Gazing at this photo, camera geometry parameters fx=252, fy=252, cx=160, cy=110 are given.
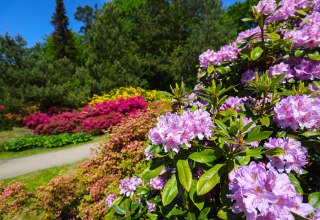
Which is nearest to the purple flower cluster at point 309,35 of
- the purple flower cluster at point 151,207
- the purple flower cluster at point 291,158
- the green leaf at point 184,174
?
the purple flower cluster at point 291,158

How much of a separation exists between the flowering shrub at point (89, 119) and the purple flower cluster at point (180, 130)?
26.7 ft

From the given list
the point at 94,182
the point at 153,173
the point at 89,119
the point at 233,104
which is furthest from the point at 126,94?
the point at 153,173

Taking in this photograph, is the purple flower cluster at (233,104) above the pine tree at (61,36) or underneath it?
underneath

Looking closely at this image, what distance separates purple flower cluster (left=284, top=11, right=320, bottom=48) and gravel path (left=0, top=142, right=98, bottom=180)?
4.99m

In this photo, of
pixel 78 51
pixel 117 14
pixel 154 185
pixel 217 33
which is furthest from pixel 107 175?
pixel 78 51

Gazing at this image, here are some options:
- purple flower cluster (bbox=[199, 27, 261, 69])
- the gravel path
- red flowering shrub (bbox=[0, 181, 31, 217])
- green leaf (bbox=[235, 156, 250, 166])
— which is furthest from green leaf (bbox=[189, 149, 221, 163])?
the gravel path

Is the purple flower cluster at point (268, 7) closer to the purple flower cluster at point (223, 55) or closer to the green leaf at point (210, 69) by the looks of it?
the purple flower cluster at point (223, 55)

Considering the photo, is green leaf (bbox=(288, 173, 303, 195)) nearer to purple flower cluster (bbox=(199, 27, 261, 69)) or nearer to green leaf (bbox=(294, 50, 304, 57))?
green leaf (bbox=(294, 50, 304, 57))

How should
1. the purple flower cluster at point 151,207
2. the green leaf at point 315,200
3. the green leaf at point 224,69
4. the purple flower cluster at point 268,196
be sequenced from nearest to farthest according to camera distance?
the purple flower cluster at point 268,196 → the green leaf at point 315,200 → the purple flower cluster at point 151,207 → the green leaf at point 224,69

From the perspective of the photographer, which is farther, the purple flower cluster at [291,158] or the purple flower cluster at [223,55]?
the purple flower cluster at [223,55]

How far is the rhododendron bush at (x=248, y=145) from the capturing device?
1003 millimetres

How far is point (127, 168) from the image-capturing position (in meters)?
3.56


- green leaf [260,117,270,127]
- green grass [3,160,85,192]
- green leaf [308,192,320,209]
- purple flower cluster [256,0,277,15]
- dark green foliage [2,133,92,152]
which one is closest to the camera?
green leaf [308,192,320,209]

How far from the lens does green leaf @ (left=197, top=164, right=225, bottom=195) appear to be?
1274 mm
